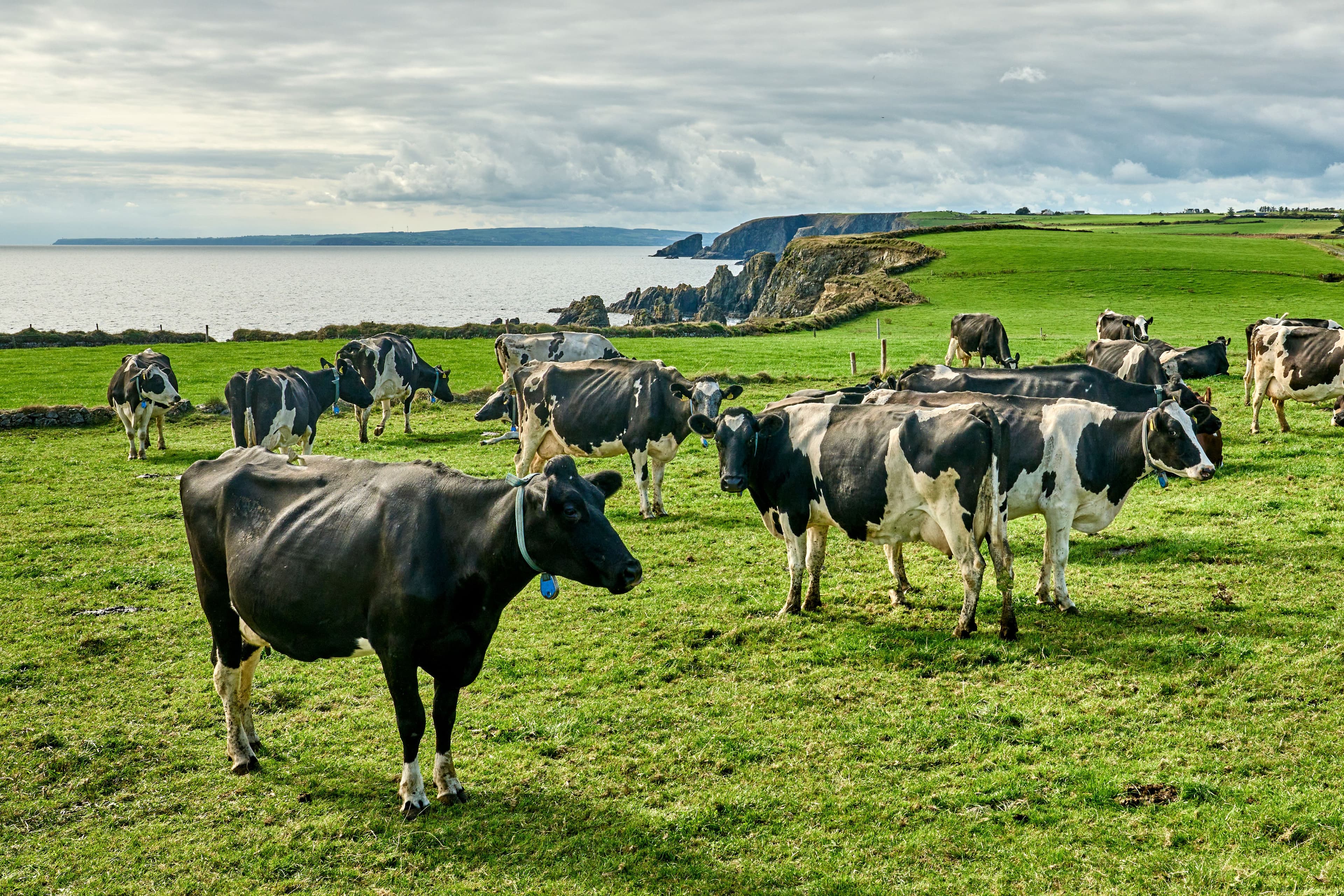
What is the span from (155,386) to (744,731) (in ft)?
62.0

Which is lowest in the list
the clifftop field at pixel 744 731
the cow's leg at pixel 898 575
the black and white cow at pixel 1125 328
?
the clifftop field at pixel 744 731

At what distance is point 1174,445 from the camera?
1164cm

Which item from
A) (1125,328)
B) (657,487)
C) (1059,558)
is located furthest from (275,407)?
(1125,328)

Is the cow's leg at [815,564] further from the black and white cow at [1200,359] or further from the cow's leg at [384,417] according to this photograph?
the black and white cow at [1200,359]

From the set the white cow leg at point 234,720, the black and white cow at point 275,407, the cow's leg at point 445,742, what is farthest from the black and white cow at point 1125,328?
the white cow leg at point 234,720

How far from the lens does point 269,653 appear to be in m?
10.8

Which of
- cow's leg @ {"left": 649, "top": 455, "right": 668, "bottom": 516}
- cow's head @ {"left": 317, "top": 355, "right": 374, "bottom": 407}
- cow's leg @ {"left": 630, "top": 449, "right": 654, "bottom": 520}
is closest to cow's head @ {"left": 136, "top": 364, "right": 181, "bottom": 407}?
cow's head @ {"left": 317, "top": 355, "right": 374, "bottom": 407}

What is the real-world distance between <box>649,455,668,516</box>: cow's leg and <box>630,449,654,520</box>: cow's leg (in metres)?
0.10

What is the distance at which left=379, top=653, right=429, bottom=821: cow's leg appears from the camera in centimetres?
712

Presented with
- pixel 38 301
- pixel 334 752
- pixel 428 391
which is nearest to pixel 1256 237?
pixel 428 391

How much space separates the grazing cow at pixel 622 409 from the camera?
55.0ft

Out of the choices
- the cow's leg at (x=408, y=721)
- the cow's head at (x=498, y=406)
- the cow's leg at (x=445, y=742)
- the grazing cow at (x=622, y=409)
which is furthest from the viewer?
the cow's head at (x=498, y=406)

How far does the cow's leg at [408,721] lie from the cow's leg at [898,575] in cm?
665

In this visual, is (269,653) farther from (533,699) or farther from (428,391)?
(428,391)
